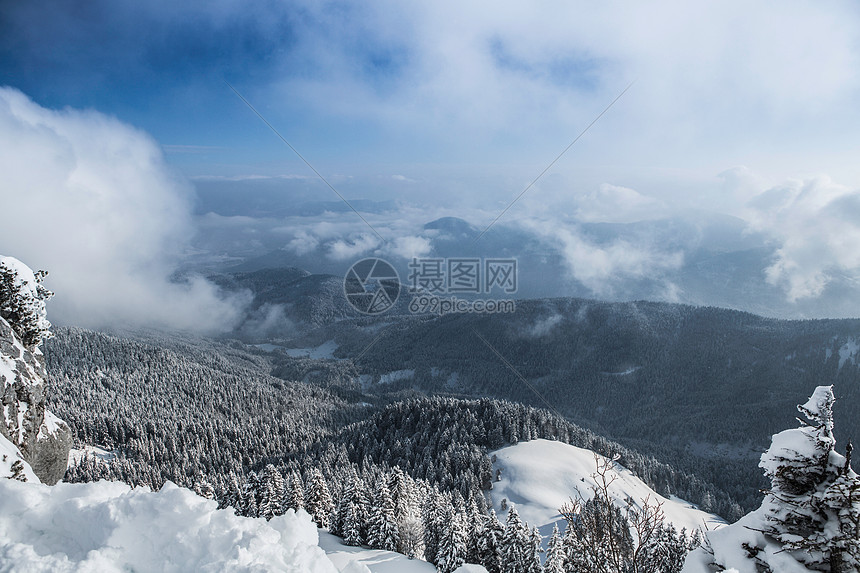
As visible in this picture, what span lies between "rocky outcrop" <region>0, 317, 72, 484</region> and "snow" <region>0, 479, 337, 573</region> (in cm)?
1266

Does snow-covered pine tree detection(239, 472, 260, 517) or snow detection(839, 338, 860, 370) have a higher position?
snow detection(839, 338, 860, 370)

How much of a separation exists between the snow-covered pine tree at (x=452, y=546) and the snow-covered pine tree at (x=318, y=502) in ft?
56.7

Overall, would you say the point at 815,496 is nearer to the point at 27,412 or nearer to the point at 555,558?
the point at 555,558

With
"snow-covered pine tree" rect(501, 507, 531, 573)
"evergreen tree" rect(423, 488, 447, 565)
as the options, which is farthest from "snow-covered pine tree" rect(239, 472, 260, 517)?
"snow-covered pine tree" rect(501, 507, 531, 573)

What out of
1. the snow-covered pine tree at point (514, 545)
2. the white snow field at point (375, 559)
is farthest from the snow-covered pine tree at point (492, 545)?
the white snow field at point (375, 559)

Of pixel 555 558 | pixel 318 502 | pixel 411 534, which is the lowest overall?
pixel 411 534

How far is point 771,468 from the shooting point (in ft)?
29.6

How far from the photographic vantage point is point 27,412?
17922 mm

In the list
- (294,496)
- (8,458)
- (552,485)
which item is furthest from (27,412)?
(552,485)

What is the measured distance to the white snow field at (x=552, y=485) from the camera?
6706cm

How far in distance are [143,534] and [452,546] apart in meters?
31.0

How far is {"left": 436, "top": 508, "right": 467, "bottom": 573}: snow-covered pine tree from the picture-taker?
32188 millimetres

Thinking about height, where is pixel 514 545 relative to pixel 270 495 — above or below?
below

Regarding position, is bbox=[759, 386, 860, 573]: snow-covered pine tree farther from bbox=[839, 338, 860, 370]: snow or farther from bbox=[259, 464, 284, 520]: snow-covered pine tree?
bbox=[839, 338, 860, 370]: snow
